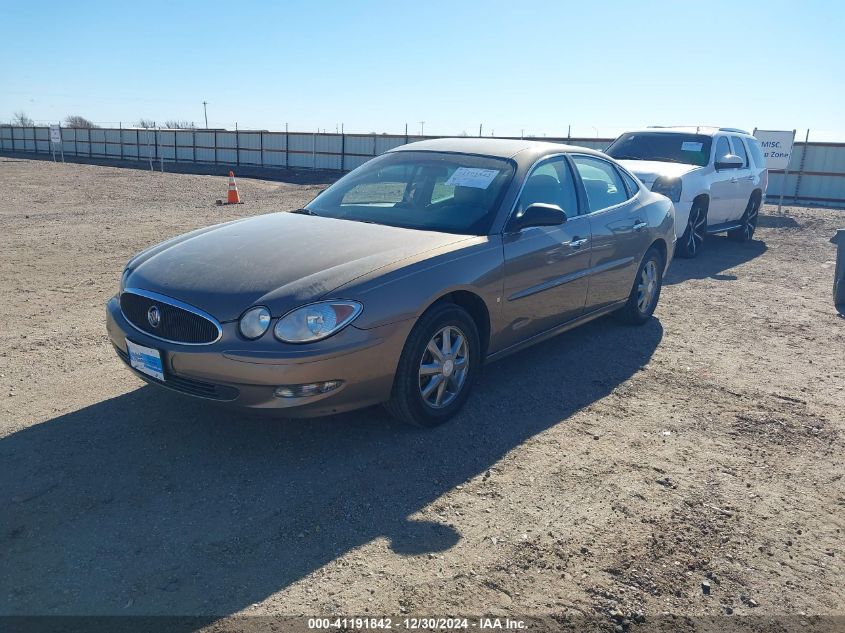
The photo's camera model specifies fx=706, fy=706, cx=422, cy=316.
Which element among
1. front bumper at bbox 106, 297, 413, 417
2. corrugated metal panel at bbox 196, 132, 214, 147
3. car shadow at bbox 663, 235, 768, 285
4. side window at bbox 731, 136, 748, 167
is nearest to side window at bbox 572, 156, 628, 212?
front bumper at bbox 106, 297, 413, 417

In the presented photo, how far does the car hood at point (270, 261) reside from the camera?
365 centimetres

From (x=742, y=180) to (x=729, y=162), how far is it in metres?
1.25

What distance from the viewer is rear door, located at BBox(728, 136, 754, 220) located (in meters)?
11.5

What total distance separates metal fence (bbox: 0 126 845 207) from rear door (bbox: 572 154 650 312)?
14630 mm

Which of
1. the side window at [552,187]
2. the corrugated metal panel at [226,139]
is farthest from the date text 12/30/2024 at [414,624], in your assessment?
the corrugated metal panel at [226,139]

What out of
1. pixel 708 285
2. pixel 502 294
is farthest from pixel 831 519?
pixel 708 285

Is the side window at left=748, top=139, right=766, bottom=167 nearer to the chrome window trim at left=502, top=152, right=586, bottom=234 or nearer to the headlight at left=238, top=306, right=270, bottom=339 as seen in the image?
the chrome window trim at left=502, top=152, right=586, bottom=234

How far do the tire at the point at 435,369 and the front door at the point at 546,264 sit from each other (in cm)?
40

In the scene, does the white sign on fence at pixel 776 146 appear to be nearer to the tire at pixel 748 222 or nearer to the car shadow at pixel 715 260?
the car shadow at pixel 715 260

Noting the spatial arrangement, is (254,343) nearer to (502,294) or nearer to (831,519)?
(502,294)

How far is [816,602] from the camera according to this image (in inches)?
113

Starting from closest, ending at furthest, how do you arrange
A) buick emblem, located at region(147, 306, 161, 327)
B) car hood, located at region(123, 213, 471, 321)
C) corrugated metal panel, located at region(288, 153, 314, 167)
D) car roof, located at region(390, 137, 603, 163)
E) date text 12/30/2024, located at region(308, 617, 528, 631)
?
date text 12/30/2024, located at region(308, 617, 528, 631), car hood, located at region(123, 213, 471, 321), buick emblem, located at region(147, 306, 161, 327), car roof, located at region(390, 137, 603, 163), corrugated metal panel, located at region(288, 153, 314, 167)

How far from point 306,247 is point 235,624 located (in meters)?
2.21

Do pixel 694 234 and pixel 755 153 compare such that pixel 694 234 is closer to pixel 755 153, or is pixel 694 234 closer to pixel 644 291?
pixel 755 153
